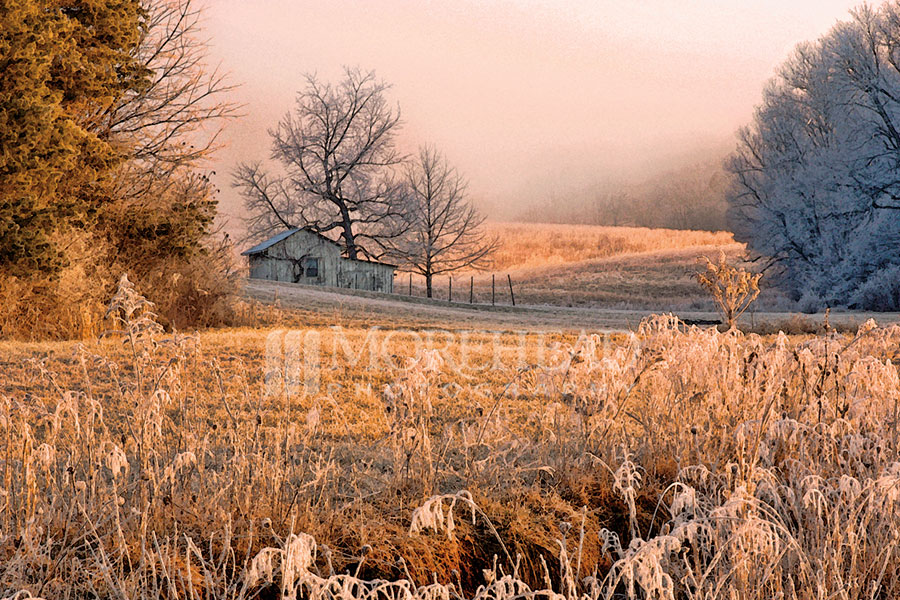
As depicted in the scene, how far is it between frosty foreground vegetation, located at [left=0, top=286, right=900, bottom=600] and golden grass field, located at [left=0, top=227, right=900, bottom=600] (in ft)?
0.06

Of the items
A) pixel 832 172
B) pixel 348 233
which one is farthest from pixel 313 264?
pixel 832 172

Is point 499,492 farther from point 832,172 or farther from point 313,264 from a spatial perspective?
point 313,264

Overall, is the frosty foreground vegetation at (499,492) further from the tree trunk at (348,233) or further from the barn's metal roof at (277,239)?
the tree trunk at (348,233)

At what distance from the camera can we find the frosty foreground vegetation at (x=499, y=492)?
2.76 m

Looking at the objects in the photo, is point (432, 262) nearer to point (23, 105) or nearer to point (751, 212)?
point (751, 212)

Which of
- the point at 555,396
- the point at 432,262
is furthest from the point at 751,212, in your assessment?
the point at 555,396

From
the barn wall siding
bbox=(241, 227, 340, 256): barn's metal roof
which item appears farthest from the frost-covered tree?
bbox=(241, 227, 340, 256): barn's metal roof

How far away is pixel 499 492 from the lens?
3.82 m

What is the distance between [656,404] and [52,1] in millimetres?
13109

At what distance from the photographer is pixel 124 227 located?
46.0 feet

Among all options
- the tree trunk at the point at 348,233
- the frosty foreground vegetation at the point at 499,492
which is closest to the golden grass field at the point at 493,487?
the frosty foreground vegetation at the point at 499,492

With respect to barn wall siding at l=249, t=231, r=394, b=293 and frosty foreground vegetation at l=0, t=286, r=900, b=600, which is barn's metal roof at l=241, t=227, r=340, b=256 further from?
frosty foreground vegetation at l=0, t=286, r=900, b=600

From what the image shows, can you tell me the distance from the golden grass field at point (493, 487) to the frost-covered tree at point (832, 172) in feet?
73.5

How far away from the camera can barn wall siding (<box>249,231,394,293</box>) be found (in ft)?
120
